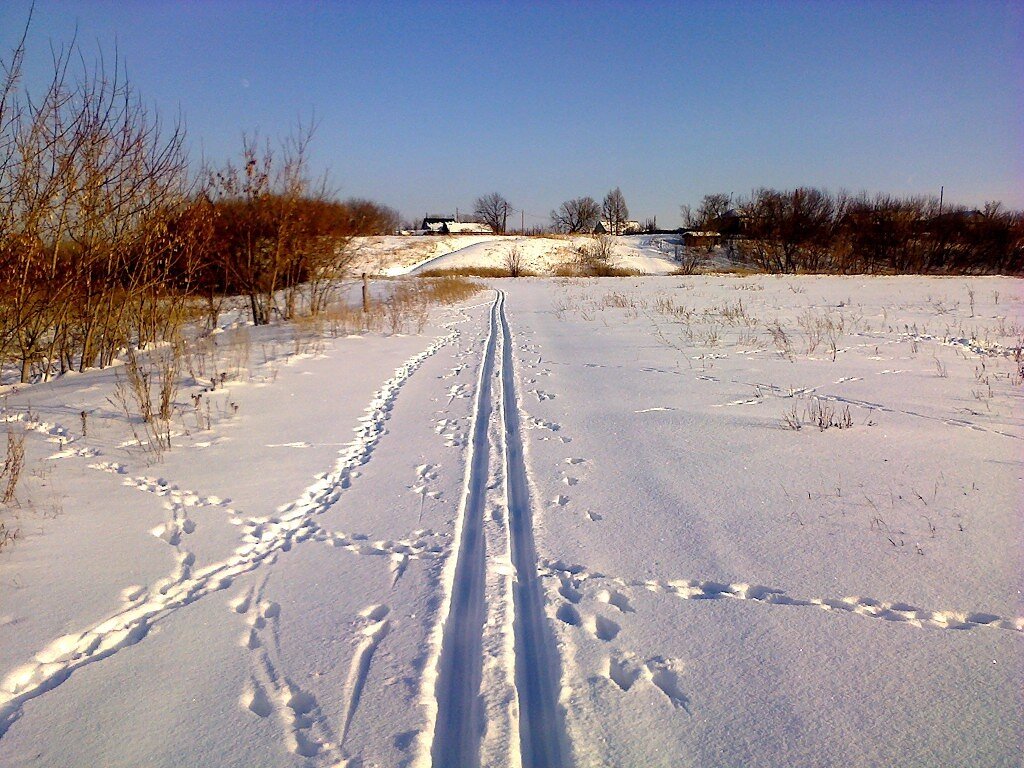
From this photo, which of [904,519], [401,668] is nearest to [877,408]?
[904,519]

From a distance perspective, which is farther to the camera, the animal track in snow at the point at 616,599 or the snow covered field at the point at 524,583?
the animal track in snow at the point at 616,599

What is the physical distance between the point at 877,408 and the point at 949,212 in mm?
45266

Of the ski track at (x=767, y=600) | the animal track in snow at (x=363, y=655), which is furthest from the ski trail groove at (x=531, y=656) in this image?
the animal track in snow at (x=363, y=655)

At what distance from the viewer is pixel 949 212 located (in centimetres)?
4084

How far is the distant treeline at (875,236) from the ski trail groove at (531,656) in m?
40.3

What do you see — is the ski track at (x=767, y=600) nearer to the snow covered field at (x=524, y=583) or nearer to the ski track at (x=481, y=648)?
the snow covered field at (x=524, y=583)

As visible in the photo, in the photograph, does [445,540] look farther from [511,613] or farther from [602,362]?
[602,362]

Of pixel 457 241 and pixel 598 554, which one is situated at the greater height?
pixel 457 241

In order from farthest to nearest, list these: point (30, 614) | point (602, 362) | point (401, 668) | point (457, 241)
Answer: point (457, 241), point (602, 362), point (30, 614), point (401, 668)

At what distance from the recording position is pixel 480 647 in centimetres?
250

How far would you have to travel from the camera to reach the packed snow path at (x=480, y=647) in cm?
204

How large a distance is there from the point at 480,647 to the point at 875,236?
4852cm

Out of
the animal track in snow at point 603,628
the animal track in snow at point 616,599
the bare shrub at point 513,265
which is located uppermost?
the bare shrub at point 513,265

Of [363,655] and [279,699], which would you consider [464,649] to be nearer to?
[363,655]
